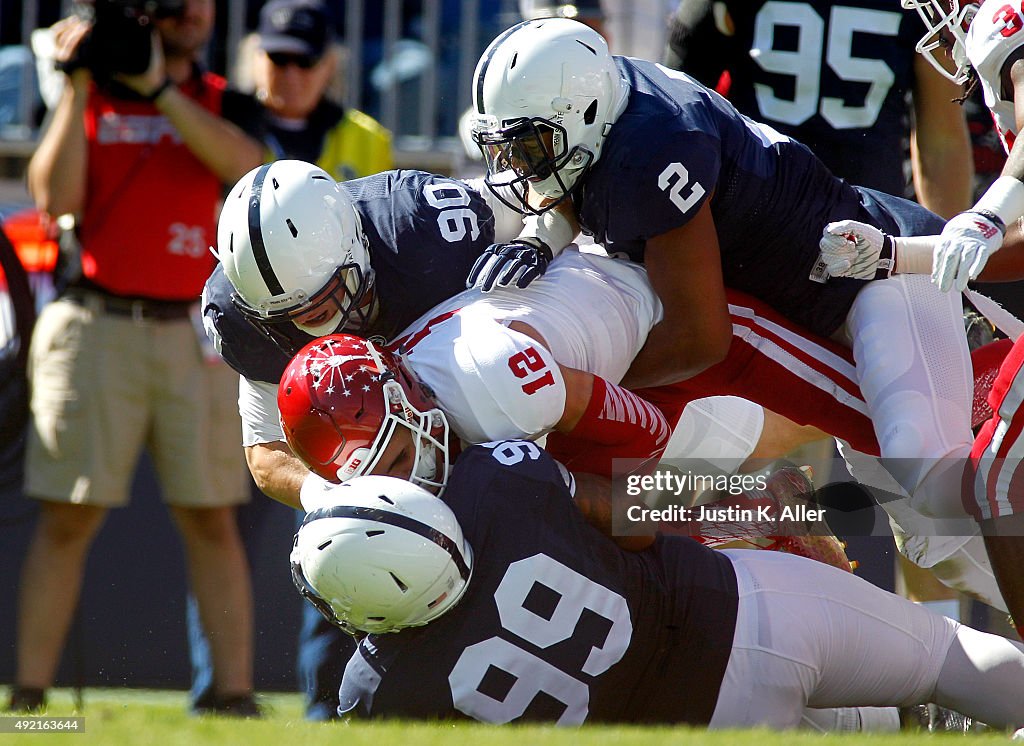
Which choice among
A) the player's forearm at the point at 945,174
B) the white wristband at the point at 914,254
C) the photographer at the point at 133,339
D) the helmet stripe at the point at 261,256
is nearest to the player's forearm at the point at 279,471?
the helmet stripe at the point at 261,256

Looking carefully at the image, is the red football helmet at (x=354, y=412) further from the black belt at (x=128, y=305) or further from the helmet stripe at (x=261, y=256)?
the black belt at (x=128, y=305)

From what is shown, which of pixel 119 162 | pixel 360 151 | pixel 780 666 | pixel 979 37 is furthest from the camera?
pixel 360 151

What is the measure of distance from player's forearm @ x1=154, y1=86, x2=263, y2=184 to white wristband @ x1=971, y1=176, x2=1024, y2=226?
2.32 meters

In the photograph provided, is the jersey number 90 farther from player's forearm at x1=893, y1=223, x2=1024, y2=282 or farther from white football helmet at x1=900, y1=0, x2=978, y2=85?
white football helmet at x1=900, y1=0, x2=978, y2=85

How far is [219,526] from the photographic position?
14.3 feet

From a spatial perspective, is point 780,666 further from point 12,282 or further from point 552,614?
point 12,282

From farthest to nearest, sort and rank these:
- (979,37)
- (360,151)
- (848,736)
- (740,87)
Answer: (360,151)
(740,87)
(979,37)
(848,736)

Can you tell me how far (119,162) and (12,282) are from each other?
679 mm

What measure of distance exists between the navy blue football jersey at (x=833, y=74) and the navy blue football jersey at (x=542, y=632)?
1.78 m

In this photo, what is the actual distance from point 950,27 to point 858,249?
1.84 feet

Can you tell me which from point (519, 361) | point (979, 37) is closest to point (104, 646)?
point (519, 361)

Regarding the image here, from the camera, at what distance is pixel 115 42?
4.21 meters

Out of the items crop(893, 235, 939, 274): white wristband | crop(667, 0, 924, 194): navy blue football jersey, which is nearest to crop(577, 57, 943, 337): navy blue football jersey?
crop(893, 235, 939, 274): white wristband

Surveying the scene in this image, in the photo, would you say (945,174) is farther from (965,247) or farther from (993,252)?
(965,247)
